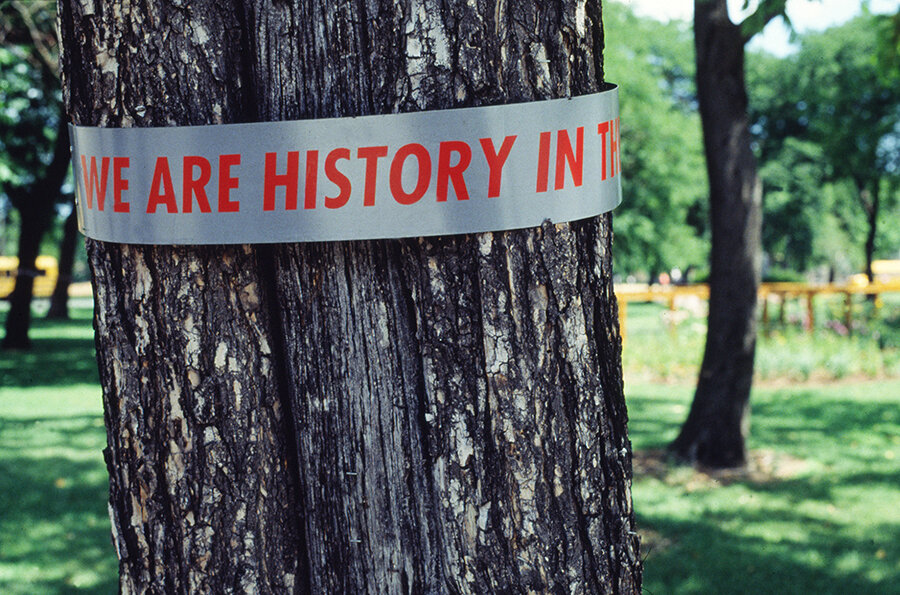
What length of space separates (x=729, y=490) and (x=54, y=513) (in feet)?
15.7

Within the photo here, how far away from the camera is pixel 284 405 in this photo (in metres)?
1.50

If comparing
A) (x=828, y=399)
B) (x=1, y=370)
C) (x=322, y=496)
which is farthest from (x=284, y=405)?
(x=1, y=370)

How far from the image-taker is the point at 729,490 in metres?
6.36

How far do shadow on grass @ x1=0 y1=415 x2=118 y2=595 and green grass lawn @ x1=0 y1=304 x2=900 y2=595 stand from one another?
1 cm

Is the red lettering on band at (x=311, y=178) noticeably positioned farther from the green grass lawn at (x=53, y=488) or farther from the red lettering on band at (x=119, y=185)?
the green grass lawn at (x=53, y=488)

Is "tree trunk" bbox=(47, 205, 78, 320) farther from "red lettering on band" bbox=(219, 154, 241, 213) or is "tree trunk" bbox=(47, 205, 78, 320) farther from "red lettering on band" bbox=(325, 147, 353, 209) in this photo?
"red lettering on band" bbox=(325, 147, 353, 209)

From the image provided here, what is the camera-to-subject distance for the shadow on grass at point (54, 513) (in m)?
4.60

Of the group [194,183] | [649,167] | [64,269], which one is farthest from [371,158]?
[649,167]

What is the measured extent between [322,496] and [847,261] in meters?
46.3

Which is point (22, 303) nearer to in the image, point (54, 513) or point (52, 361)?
point (52, 361)

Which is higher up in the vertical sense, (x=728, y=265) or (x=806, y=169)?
(x=806, y=169)

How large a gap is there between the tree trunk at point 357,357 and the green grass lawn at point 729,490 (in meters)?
3.35

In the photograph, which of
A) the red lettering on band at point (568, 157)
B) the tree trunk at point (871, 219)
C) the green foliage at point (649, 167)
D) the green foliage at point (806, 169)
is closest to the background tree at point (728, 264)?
the red lettering on band at point (568, 157)

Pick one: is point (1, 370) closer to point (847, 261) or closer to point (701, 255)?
point (701, 255)
